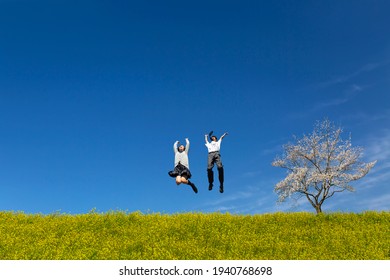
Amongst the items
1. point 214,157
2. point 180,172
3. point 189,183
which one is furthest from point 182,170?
point 214,157

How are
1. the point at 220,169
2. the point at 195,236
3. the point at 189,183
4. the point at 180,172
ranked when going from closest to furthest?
the point at 180,172, the point at 189,183, the point at 220,169, the point at 195,236

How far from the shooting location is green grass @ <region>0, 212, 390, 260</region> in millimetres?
19906

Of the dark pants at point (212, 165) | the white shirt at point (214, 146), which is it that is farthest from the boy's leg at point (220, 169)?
the white shirt at point (214, 146)

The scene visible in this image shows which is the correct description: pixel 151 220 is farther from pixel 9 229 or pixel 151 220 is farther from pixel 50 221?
pixel 9 229

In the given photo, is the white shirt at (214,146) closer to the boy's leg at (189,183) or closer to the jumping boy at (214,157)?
the jumping boy at (214,157)

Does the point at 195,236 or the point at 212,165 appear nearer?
the point at 212,165

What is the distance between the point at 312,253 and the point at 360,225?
8.75m

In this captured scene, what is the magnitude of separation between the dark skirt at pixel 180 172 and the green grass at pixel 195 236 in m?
2.96

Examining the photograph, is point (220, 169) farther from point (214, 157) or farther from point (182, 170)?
point (182, 170)

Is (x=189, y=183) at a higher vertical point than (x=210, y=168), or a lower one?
lower

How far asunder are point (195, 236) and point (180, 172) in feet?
17.9

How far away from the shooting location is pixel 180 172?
19594mm
